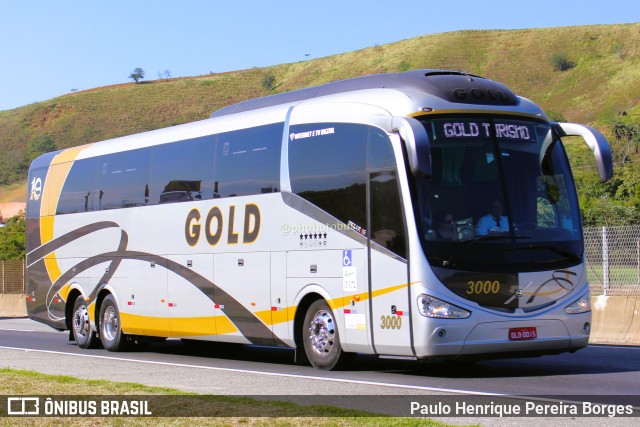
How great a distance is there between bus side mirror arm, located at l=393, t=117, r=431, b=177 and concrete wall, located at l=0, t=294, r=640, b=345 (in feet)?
25.2

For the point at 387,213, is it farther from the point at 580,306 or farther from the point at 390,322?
the point at 580,306

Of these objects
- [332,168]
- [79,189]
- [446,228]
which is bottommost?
[446,228]

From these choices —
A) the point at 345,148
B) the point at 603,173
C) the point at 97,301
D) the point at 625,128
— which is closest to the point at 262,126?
the point at 345,148

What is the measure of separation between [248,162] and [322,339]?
312 centimetres

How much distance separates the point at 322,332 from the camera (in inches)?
628

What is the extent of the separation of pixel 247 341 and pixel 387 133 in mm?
4618

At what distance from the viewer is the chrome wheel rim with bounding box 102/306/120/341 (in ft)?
71.1

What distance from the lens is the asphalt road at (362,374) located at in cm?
1280

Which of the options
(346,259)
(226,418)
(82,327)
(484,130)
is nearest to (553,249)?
(484,130)

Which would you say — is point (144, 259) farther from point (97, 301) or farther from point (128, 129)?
point (128, 129)

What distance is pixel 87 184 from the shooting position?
22.6 metres

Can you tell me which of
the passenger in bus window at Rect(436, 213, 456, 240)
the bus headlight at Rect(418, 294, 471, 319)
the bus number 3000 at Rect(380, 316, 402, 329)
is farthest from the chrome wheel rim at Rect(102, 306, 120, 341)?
the passenger in bus window at Rect(436, 213, 456, 240)

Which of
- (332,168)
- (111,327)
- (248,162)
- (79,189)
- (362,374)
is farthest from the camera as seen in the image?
(79,189)

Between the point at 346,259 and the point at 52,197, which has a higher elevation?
the point at 52,197
